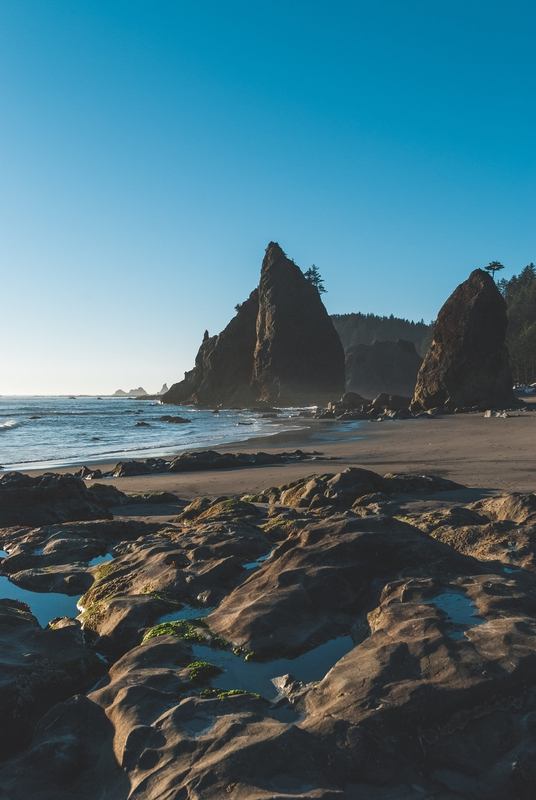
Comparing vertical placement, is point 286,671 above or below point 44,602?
above

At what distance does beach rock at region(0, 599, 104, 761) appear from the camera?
336 cm

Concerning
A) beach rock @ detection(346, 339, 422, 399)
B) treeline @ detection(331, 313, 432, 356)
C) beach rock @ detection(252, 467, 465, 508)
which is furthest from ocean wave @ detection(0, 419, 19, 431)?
treeline @ detection(331, 313, 432, 356)

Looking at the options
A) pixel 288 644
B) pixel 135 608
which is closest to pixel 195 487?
pixel 135 608

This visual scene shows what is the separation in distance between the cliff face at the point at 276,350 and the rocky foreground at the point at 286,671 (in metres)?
77.5

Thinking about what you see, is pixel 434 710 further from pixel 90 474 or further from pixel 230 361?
pixel 230 361

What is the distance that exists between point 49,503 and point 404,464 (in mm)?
10014

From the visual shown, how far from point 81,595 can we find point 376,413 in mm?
41002

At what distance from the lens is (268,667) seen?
390 centimetres

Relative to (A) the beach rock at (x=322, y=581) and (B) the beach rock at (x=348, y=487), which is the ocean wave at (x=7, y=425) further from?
(A) the beach rock at (x=322, y=581)

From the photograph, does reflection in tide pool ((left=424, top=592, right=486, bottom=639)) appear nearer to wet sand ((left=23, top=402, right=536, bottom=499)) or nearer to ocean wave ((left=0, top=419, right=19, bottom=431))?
wet sand ((left=23, top=402, right=536, bottom=499))

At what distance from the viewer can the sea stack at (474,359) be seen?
45531mm

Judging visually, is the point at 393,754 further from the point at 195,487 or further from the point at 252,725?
the point at 195,487

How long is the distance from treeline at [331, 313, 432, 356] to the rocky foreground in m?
181

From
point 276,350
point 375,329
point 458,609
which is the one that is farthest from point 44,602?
point 375,329
